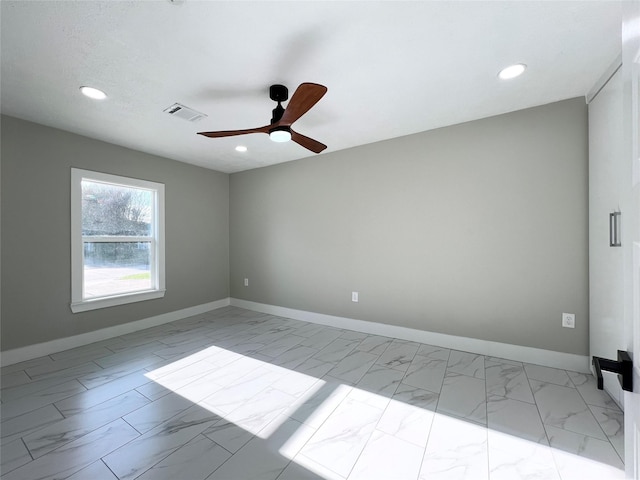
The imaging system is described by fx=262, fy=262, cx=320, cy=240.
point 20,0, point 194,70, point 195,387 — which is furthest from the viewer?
point 195,387

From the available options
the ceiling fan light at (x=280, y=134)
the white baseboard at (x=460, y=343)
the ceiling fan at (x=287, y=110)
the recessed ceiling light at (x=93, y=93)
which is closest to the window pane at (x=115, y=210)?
the recessed ceiling light at (x=93, y=93)

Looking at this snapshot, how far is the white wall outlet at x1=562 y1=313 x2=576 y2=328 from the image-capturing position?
92.7 inches

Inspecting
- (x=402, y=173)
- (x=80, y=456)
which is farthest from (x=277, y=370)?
(x=402, y=173)

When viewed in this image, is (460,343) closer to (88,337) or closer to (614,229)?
(614,229)

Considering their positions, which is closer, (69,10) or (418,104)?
(69,10)

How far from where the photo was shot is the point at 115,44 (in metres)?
1.67

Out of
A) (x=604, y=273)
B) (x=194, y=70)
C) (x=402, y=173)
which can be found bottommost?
(x=604, y=273)

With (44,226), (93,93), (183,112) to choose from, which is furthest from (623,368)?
(44,226)

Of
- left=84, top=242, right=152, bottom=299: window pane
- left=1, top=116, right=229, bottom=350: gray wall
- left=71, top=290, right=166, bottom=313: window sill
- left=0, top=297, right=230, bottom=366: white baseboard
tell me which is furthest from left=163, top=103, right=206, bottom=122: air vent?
left=0, top=297, right=230, bottom=366: white baseboard

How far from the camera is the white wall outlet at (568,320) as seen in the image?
235 centimetres

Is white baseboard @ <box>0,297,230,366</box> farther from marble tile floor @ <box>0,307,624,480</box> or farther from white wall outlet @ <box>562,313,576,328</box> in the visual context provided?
white wall outlet @ <box>562,313,576,328</box>

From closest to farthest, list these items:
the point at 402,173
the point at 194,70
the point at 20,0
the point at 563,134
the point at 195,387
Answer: the point at 20,0, the point at 194,70, the point at 195,387, the point at 563,134, the point at 402,173

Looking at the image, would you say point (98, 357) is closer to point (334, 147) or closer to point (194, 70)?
point (194, 70)

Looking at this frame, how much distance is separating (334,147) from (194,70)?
6.48 feet
